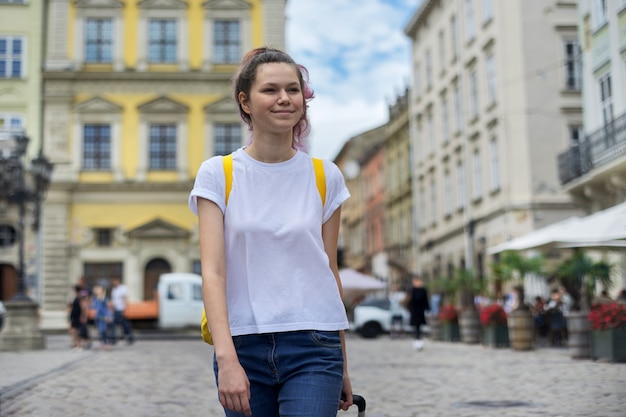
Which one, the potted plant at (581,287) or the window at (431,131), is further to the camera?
the window at (431,131)

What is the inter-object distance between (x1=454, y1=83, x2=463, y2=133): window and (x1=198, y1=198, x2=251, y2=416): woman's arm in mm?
39061

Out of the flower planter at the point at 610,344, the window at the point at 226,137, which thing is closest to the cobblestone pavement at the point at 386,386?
the flower planter at the point at 610,344

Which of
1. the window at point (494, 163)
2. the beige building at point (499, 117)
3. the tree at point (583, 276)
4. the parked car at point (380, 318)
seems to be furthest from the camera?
the window at point (494, 163)

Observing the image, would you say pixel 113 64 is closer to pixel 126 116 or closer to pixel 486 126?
pixel 126 116

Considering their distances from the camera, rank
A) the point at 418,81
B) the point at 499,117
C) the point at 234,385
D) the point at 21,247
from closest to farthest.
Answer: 1. the point at 234,385
2. the point at 21,247
3. the point at 499,117
4. the point at 418,81

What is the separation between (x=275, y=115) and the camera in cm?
292

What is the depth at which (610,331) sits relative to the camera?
15039 millimetres

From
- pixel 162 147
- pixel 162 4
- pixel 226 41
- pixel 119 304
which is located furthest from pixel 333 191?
pixel 162 4

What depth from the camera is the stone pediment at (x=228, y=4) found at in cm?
4331

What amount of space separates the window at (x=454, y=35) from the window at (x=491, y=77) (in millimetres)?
4741

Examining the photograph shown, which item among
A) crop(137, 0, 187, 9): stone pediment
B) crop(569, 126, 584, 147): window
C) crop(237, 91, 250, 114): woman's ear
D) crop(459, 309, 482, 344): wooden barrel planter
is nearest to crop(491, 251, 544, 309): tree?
crop(459, 309, 482, 344): wooden barrel planter

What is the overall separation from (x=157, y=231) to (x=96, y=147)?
4.91 m

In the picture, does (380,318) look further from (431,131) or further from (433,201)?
(431,131)

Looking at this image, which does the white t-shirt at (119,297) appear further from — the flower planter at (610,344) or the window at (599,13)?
the window at (599,13)
